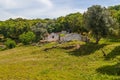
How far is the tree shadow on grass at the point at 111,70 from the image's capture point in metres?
43.2

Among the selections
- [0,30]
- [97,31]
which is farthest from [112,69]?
[0,30]

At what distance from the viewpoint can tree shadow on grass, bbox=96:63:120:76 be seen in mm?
43188

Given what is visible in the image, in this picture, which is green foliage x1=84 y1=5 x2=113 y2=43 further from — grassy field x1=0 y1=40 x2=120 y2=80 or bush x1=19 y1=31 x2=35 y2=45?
bush x1=19 y1=31 x2=35 y2=45

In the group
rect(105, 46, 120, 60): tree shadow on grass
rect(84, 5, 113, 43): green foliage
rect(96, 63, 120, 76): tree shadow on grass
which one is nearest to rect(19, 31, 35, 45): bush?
rect(84, 5, 113, 43): green foliage

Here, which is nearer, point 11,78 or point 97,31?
point 11,78

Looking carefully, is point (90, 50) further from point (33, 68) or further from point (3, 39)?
point (3, 39)

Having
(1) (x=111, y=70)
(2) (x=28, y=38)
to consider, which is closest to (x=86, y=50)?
(1) (x=111, y=70)

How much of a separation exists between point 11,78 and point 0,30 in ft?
378

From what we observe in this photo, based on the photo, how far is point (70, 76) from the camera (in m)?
42.5

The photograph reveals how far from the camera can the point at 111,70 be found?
4431 cm

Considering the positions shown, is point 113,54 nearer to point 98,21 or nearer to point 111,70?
point 98,21

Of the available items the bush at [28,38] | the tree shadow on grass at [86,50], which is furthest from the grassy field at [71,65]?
the bush at [28,38]

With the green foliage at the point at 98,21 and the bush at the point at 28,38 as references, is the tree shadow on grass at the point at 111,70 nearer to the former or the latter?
the green foliage at the point at 98,21

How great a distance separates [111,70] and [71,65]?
8410 millimetres
